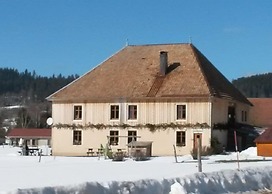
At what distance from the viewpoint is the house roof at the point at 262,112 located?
7894cm

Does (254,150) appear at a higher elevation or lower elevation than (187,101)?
lower

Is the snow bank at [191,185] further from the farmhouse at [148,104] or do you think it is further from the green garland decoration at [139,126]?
the green garland decoration at [139,126]

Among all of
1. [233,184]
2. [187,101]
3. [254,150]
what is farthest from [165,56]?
[233,184]

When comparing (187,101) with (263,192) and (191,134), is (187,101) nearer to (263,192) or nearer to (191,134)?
(191,134)

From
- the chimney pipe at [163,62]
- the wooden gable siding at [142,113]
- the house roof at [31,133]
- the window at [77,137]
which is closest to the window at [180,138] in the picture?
the wooden gable siding at [142,113]

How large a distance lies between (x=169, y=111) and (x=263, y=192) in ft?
108

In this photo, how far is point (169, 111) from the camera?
50.6 metres

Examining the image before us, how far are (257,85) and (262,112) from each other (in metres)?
113

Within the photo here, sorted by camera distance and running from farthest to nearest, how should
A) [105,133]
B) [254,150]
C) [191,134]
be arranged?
[105,133], [191,134], [254,150]

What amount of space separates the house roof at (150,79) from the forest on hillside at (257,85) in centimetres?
12882

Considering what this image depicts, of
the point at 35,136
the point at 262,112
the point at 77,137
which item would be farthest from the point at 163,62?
the point at 35,136

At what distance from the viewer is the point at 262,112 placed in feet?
265

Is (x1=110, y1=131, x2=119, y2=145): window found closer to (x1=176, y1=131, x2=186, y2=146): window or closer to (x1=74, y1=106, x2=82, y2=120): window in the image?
(x1=74, y1=106, x2=82, y2=120): window

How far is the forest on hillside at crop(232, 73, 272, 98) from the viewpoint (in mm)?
184375
